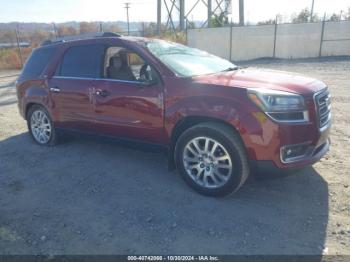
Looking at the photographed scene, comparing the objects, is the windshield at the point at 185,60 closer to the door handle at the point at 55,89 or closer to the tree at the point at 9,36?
the door handle at the point at 55,89

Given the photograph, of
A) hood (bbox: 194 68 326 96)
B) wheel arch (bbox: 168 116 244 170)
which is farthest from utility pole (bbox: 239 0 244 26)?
wheel arch (bbox: 168 116 244 170)

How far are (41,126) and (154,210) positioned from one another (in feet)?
10.2

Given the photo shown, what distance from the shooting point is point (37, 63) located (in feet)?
18.7

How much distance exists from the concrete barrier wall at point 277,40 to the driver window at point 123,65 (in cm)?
1699

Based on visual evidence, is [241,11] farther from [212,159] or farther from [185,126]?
[212,159]

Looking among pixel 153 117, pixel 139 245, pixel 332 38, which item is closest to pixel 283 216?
pixel 139 245

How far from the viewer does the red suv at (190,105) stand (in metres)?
3.45

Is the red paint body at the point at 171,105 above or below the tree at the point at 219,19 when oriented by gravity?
below

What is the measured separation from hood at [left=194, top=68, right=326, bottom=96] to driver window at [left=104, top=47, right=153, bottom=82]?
0.88m

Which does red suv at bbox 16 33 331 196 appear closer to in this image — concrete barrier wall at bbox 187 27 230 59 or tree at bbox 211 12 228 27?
concrete barrier wall at bbox 187 27 230 59

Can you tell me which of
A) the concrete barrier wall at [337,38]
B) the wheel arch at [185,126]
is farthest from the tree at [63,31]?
the wheel arch at [185,126]

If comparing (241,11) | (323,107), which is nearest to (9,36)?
(241,11)

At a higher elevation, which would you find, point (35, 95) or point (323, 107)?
point (323, 107)

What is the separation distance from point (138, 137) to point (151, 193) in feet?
2.53
